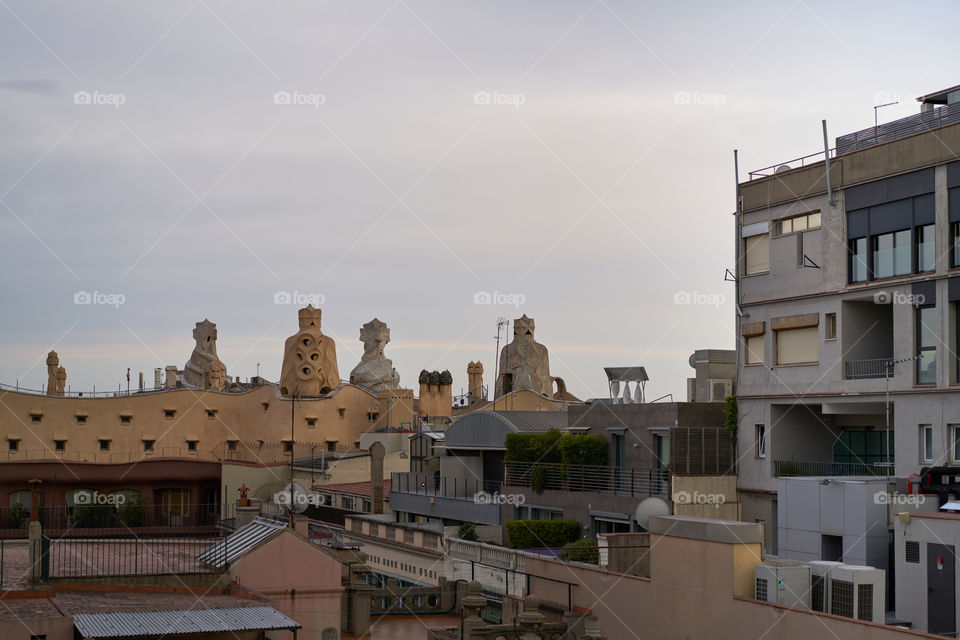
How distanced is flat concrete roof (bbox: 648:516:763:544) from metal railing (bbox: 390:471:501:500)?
781 inches

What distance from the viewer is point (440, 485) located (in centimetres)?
4803

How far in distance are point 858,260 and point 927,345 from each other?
342 centimetres

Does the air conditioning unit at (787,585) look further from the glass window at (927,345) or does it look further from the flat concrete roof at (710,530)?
the glass window at (927,345)

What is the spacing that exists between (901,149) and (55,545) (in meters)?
25.0

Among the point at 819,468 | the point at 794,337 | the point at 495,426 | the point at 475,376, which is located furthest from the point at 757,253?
the point at 475,376

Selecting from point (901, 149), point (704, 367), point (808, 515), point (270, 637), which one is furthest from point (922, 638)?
point (704, 367)

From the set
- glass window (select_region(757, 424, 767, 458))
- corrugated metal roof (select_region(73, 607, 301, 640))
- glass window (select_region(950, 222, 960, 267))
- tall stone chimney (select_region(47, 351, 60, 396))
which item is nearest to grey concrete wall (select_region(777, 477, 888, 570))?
glass window (select_region(757, 424, 767, 458))

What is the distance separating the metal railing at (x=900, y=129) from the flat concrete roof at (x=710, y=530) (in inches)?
484

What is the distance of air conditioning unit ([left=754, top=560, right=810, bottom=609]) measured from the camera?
22.8 metres

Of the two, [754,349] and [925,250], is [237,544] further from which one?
[925,250]

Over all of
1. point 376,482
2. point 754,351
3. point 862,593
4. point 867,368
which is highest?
point 754,351

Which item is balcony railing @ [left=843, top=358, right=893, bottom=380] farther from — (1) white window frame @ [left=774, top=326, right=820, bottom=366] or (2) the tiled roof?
(2) the tiled roof

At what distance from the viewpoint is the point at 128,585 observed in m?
23.7

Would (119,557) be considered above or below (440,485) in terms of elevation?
above
